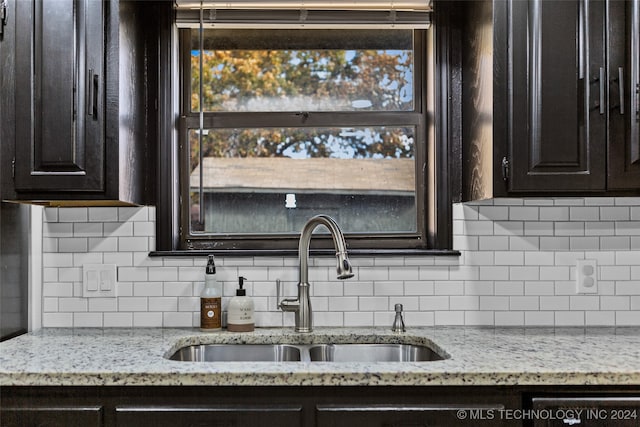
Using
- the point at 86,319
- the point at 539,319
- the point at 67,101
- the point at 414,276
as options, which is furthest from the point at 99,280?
the point at 539,319

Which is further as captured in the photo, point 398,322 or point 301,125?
point 301,125

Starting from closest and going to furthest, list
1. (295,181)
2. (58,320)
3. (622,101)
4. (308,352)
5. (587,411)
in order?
1. (587,411)
2. (622,101)
3. (308,352)
4. (58,320)
5. (295,181)

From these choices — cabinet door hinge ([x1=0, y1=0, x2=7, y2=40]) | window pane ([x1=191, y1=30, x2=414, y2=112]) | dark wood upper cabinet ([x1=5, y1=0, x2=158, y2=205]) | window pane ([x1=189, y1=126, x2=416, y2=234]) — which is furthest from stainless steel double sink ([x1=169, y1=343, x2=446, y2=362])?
cabinet door hinge ([x1=0, y1=0, x2=7, y2=40])

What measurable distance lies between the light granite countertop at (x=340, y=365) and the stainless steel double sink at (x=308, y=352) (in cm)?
8

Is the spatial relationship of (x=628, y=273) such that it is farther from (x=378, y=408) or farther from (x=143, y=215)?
(x=143, y=215)

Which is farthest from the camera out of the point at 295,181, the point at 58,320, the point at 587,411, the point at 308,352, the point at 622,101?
the point at 295,181

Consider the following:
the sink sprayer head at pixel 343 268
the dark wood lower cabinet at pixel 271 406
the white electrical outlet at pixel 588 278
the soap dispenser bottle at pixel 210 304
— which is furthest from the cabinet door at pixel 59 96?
the white electrical outlet at pixel 588 278

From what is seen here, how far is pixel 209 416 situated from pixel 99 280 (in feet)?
2.87

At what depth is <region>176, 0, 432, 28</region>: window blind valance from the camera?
2297mm

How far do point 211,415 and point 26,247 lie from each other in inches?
39.3

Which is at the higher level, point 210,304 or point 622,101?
point 622,101

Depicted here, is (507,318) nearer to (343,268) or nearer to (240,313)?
(343,268)

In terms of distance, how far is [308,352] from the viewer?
2037 millimetres

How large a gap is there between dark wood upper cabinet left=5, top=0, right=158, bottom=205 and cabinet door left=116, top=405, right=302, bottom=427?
2.18 feet
